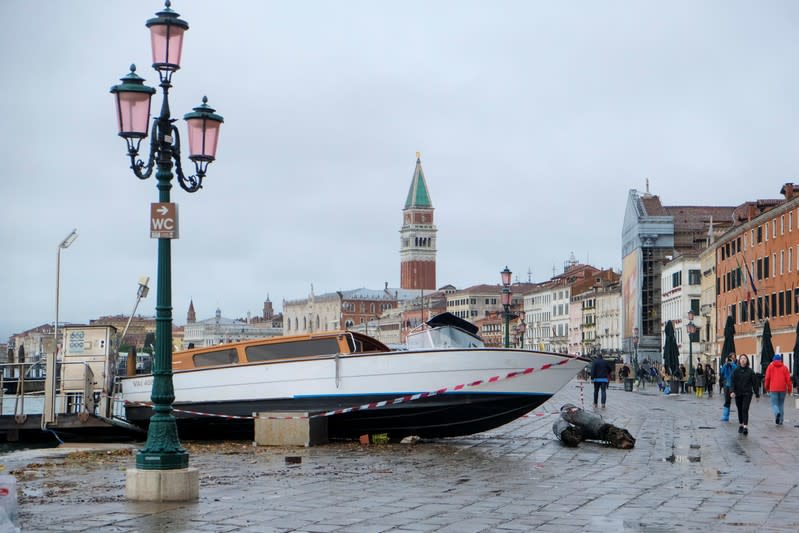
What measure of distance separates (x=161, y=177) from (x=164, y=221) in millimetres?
663

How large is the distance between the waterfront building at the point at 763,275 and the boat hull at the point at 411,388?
40480 mm

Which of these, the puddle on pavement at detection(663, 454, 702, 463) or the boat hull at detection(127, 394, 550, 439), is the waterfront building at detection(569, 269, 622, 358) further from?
the puddle on pavement at detection(663, 454, 702, 463)

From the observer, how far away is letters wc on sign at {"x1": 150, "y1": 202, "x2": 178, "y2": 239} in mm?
13633

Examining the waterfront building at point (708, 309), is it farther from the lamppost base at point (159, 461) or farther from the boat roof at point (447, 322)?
the lamppost base at point (159, 461)

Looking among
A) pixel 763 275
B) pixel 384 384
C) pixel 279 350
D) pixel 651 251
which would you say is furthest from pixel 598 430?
pixel 651 251

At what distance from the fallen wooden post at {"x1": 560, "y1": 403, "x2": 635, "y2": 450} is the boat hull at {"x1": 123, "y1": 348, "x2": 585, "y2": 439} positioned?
44.7 inches

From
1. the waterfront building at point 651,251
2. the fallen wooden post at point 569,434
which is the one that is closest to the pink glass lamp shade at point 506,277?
the fallen wooden post at point 569,434

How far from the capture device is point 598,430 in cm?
2120

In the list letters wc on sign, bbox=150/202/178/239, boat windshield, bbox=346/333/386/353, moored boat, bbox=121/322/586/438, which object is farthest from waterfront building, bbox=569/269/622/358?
letters wc on sign, bbox=150/202/178/239

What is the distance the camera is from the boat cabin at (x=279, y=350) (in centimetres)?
2417

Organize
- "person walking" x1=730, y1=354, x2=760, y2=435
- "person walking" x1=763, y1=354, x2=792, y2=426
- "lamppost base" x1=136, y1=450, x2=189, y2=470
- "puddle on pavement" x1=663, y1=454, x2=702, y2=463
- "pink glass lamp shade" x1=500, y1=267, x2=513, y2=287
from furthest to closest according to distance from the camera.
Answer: "pink glass lamp shade" x1=500, y1=267, x2=513, y2=287 → "person walking" x1=763, y1=354, x2=792, y2=426 → "person walking" x1=730, y1=354, x2=760, y2=435 → "puddle on pavement" x1=663, y1=454, x2=702, y2=463 → "lamppost base" x1=136, y1=450, x2=189, y2=470

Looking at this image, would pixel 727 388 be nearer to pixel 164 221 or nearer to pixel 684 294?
pixel 164 221

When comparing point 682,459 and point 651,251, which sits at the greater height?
point 651,251

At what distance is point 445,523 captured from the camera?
37.0 feet
